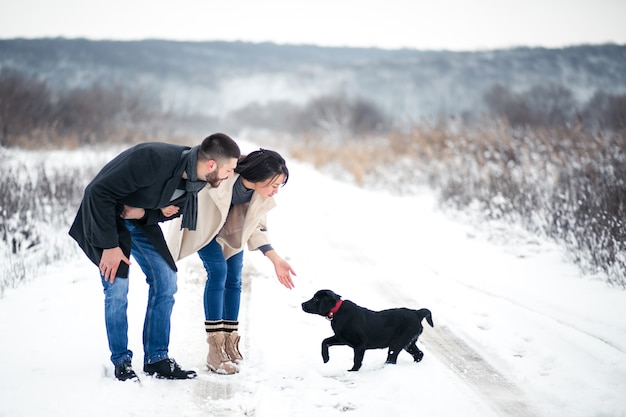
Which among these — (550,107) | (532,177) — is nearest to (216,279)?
(532,177)

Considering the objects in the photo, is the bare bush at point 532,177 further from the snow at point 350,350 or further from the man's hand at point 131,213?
the man's hand at point 131,213

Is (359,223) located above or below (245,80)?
below

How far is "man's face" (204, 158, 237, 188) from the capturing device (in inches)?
151

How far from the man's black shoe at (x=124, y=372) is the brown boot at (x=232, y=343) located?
71cm

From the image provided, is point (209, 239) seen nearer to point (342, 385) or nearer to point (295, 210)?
point (342, 385)

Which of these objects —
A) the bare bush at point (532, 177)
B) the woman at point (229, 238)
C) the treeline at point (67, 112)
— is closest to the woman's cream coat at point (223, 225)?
the woman at point (229, 238)

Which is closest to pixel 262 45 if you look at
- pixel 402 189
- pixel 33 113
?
pixel 33 113

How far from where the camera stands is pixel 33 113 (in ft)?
75.4

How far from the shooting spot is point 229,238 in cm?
438

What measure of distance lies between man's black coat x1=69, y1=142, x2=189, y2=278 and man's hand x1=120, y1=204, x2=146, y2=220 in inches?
0.9

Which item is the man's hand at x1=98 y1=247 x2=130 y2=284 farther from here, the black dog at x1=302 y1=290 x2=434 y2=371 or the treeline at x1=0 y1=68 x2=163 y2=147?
the treeline at x1=0 y1=68 x2=163 y2=147

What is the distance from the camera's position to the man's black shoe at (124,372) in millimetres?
3941

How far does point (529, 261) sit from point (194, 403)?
5363 millimetres

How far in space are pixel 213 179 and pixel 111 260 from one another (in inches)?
33.1
